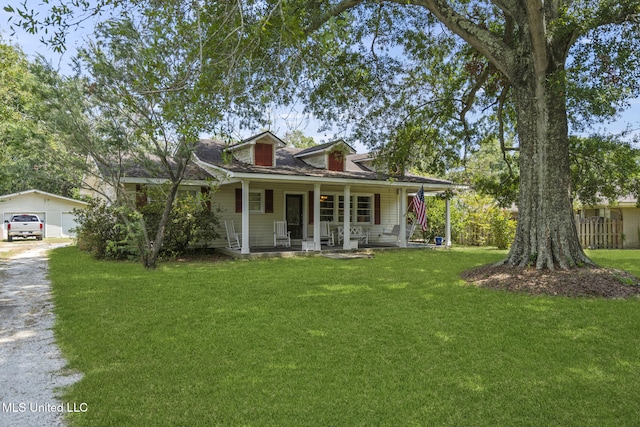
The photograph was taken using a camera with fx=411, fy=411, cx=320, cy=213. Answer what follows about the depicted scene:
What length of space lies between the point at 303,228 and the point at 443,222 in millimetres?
7059

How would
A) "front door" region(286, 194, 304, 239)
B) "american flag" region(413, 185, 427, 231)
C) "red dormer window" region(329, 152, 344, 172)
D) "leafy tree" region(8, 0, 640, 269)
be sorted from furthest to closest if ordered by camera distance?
"front door" region(286, 194, 304, 239) → "red dormer window" region(329, 152, 344, 172) → "american flag" region(413, 185, 427, 231) → "leafy tree" region(8, 0, 640, 269)

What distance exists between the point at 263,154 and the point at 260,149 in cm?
21

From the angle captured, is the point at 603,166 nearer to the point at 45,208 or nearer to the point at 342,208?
the point at 342,208

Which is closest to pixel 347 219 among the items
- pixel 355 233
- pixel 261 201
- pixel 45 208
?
pixel 355 233

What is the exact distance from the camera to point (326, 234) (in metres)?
16.9

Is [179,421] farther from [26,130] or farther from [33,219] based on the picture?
[33,219]

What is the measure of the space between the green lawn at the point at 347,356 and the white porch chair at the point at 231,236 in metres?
6.81

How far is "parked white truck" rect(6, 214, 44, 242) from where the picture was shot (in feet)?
74.0

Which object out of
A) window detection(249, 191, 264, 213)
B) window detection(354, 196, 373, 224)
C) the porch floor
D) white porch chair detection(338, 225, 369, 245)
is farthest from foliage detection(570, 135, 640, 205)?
window detection(249, 191, 264, 213)

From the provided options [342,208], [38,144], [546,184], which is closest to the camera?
[546,184]

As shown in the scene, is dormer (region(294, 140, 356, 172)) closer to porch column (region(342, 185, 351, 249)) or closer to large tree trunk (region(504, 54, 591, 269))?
porch column (region(342, 185, 351, 249))

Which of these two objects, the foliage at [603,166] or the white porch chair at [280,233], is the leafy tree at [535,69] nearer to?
the foliage at [603,166]

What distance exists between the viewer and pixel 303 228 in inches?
663

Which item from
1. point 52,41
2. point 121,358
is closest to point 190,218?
point 52,41
